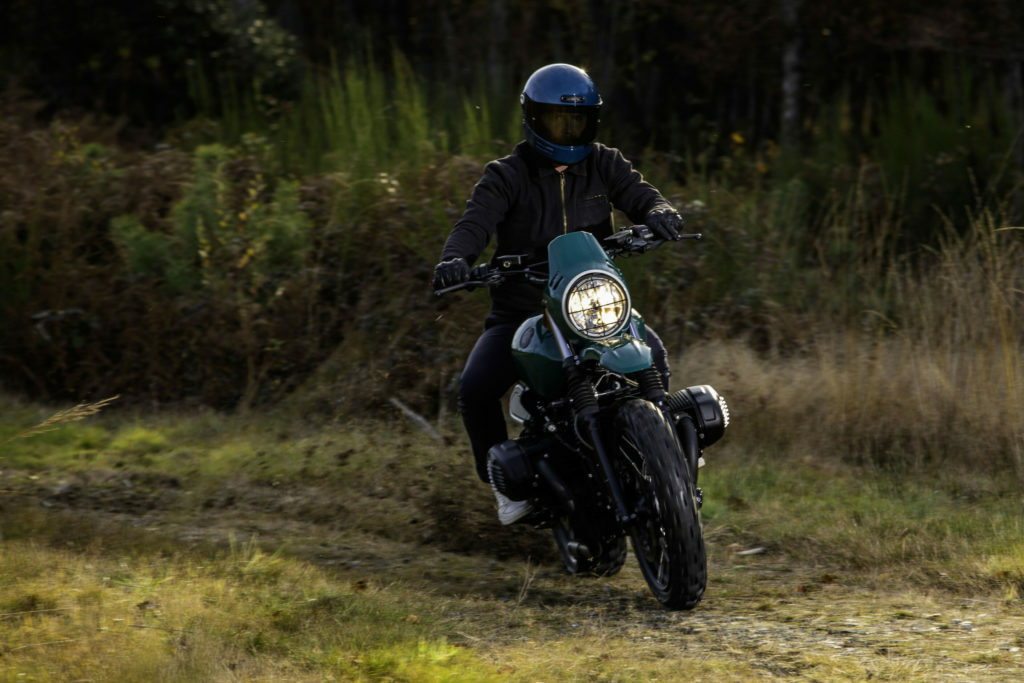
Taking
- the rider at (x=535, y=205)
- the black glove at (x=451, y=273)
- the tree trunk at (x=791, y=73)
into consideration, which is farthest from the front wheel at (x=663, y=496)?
the tree trunk at (x=791, y=73)

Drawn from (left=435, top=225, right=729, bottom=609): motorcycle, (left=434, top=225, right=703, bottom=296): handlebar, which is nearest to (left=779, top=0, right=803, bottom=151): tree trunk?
(left=434, top=225, right=703, bottom=296): handlebar

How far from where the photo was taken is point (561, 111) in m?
5.11

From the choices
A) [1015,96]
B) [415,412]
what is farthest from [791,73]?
[415,412]

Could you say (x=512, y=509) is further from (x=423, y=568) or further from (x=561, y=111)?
(x=561, y=111)

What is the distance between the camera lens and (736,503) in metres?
6.81

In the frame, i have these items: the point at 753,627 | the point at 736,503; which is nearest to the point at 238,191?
the point at 736,503

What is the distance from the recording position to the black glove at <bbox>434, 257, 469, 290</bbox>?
15.6ft

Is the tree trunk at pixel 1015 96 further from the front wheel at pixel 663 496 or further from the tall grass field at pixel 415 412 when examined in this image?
the front wheel at pixel 663 496

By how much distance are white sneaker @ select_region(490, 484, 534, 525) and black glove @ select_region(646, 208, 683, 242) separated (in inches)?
51.8

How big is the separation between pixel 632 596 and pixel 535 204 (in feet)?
5.74

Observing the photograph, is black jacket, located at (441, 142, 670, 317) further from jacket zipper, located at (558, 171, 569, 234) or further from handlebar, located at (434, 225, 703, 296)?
handlebar, located at (434, 225, 703, 296)

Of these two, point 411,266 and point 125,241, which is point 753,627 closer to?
point 411,266

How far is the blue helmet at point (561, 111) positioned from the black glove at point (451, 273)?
74 centimetres

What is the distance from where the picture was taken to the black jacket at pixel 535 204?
525 centimetres
